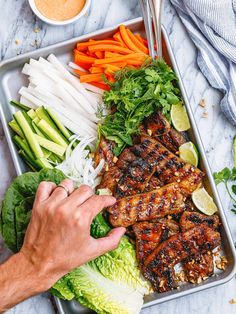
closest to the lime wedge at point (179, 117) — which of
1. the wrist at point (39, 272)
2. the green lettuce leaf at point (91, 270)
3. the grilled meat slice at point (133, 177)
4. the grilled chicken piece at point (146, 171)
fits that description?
the grilled chicken piece at point (146, 171)

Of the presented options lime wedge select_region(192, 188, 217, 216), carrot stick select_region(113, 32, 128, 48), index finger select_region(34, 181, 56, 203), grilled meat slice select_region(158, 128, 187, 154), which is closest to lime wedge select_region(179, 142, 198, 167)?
grilled meat slice select_region(158, 128, 187, 154)

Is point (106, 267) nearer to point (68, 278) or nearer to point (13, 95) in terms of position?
point (68, 278)

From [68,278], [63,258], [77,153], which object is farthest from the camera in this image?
[77,153]

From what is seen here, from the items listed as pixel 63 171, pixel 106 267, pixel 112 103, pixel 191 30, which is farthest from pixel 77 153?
pixel 191 30

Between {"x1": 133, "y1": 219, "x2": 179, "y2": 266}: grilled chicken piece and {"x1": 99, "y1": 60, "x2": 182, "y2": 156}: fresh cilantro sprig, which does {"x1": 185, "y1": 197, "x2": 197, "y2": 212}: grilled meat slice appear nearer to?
{"x1": 133, "y1": 219, "x2": 179, "y2": 266}: grilled chicken piece

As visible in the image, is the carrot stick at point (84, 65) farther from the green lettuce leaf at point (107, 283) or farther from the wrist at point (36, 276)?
the wrist at point (36, 276)
